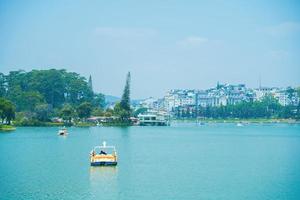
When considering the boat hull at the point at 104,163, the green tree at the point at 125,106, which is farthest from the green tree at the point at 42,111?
the boat hull at the point at 104,163

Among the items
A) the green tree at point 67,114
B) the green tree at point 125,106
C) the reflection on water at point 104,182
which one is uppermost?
the green tree at point 125,106

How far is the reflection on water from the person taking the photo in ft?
91.8

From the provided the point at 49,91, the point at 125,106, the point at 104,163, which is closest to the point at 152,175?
the point at 104,163

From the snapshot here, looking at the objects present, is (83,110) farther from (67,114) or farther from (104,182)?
(104,182)

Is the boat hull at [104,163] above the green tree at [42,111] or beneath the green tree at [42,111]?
beneath

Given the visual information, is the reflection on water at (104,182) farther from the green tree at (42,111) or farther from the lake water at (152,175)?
the green tree at (42,111)

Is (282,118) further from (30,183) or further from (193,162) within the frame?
(30,183)

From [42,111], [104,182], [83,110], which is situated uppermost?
[83,110]

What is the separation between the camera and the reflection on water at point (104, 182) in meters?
28.0

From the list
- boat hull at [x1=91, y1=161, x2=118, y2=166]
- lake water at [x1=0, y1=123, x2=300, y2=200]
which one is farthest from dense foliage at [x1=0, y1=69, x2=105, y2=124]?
boat hull at [x1=91, y1=161, x2=118, y2=166]

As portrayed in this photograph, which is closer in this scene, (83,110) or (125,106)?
(83,110)

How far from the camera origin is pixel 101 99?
16125 cm

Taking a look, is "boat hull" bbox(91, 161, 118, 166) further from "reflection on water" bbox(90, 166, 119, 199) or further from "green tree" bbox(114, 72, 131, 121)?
"green tree" bbox(114, 72, 131, 121)

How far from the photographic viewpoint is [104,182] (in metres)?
31.7
